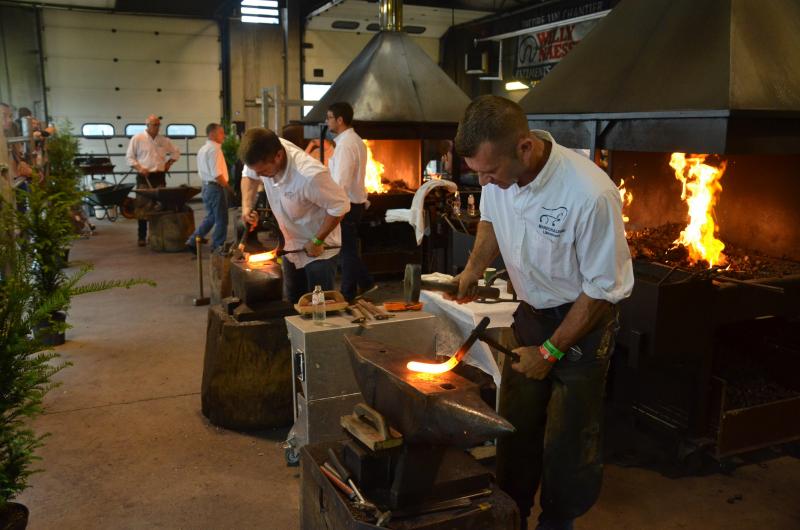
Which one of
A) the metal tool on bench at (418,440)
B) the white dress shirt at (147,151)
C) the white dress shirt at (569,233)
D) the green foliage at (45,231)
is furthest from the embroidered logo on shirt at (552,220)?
the white dress shirt at (147,151)

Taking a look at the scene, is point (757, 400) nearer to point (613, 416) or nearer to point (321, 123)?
point (613, 416)

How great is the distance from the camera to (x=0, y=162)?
187 inches

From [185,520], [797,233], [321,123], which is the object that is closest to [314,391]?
[185,520]

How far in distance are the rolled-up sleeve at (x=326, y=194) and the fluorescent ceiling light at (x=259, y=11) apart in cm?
1149

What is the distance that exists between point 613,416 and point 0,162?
14.4 feet

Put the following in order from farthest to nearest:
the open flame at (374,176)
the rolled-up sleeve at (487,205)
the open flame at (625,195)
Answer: the open flame at (374,176)
the open flame at (625,195)
the rolled-up sleeve at (487,205)

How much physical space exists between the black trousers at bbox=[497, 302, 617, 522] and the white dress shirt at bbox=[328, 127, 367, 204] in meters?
3.86

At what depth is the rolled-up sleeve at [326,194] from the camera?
407 cm

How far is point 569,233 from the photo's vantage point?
2.20m

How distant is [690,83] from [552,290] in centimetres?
175

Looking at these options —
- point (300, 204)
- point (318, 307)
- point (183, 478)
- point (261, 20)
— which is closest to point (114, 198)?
point (261, 20)

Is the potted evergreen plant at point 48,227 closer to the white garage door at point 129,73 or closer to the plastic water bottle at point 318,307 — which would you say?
the plastic water bottle at point 318,307

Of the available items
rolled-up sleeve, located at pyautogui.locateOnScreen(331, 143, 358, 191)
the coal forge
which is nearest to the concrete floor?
the coal forge

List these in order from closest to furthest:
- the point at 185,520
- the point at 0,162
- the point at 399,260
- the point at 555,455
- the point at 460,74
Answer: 1. the point at 555,455
2. the point at 185,520
3. the point at 0,162
4. the point at 399,260
5. the point at 460,74
